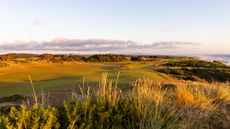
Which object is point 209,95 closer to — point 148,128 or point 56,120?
point 148,128

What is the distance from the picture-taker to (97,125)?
702cm

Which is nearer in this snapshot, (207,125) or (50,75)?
(207,125)

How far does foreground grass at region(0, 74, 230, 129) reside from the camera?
251 inches

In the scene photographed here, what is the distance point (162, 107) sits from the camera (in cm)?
855

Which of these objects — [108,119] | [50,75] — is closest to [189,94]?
[108,119]

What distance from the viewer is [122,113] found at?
7.94 metres

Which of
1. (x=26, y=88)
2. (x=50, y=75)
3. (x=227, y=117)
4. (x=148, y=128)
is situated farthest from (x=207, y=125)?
(x=50, y=75)

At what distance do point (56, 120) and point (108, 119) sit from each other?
1190 millimetres

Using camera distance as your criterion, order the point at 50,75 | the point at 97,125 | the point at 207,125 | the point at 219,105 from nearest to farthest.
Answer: the point at 97,125
the point at 207,125
the point at 219,105
the point at 50,75

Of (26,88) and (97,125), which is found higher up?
(97,125)

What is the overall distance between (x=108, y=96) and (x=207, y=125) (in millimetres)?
2355

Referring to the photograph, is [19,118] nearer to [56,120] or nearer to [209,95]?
[56,120]

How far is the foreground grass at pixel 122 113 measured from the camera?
6386 mm

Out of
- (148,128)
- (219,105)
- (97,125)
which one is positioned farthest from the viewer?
(219,105)
